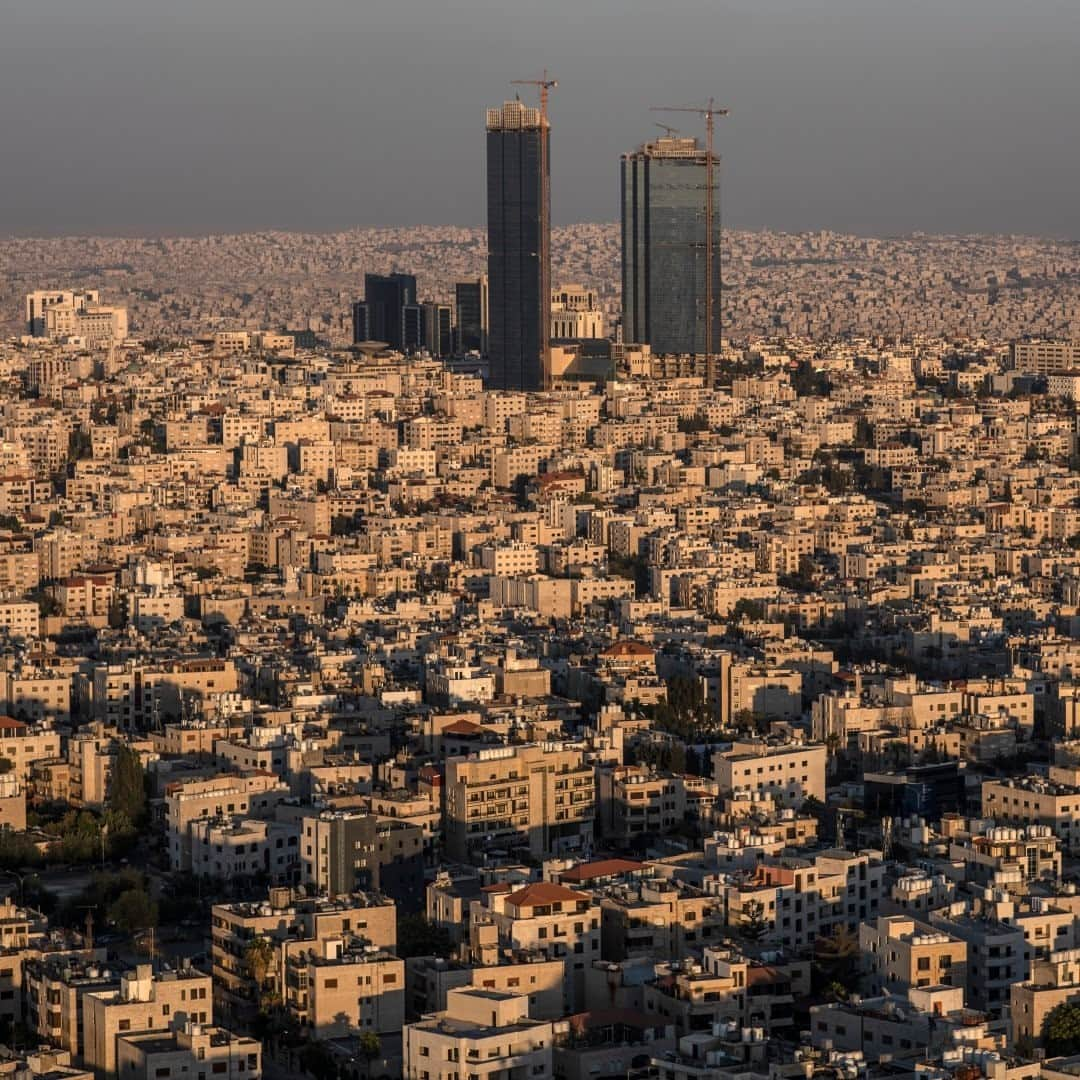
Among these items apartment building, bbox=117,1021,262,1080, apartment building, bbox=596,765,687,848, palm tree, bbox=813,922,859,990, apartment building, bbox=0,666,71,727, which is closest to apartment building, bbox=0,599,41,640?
apartment building, bbox=0,666,71,727

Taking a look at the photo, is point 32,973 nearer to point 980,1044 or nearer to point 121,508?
point 980,1044

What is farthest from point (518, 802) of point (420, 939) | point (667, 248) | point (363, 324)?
point (363, 324)

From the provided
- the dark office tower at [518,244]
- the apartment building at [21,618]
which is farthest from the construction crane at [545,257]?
the apartment building at [21,618]

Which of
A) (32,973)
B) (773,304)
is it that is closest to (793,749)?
(32,973)

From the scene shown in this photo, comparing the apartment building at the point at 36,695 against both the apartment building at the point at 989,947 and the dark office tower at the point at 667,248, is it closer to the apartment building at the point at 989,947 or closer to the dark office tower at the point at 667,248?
the apartment building at the point at 989,947

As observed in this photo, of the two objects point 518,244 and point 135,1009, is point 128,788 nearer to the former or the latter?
point 135,1009

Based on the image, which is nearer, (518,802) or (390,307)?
(518,802)
